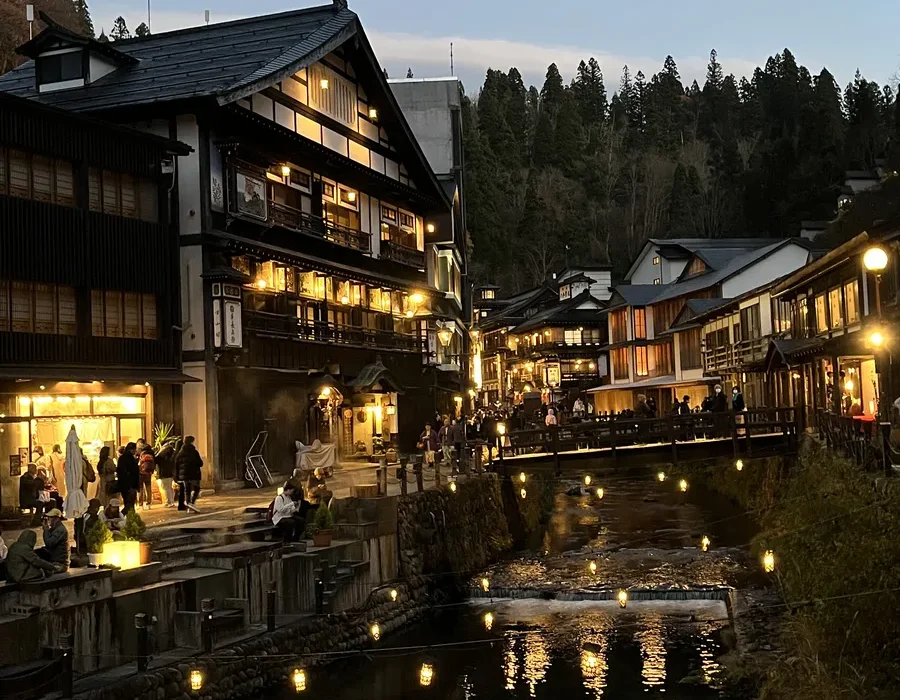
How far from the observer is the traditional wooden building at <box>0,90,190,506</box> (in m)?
24.0

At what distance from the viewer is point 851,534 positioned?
1592cm

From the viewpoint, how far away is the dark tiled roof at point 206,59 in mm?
30594

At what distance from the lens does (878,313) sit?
21391 millimetres

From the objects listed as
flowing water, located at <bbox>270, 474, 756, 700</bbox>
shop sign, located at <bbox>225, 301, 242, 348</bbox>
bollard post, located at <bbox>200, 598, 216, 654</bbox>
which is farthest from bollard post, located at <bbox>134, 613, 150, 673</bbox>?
shop sign, located at <bbox>225, 301, 242, 348</bbox>

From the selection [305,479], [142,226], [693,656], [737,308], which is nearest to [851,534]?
[693,656]

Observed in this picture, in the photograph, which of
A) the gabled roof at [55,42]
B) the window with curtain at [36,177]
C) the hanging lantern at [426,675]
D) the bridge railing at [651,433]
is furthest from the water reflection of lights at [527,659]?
the gabled roof at [55,42]

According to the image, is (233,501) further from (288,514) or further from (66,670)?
(66,670)

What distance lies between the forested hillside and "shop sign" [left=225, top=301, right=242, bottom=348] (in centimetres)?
6088

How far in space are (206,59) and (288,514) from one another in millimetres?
18981

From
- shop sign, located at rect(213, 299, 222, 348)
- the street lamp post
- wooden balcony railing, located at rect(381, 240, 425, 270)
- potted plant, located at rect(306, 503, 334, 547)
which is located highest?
wooden balcony railing, located at rect(381, 240, 425, 270)

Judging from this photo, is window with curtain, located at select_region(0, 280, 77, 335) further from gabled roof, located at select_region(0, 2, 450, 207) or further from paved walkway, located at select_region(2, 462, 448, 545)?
gabled roof, located at select_region(0, 2, 450, 207)

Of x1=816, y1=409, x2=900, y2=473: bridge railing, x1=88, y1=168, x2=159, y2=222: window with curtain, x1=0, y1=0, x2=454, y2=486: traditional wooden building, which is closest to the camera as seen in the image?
x1=816, y1=409, x2=900, y2=473: bridge railing

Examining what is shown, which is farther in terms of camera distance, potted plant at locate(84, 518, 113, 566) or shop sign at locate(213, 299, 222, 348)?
shop sign at locate(213, 299, 222, 348)

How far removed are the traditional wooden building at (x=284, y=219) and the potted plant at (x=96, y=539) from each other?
11.6 metres
